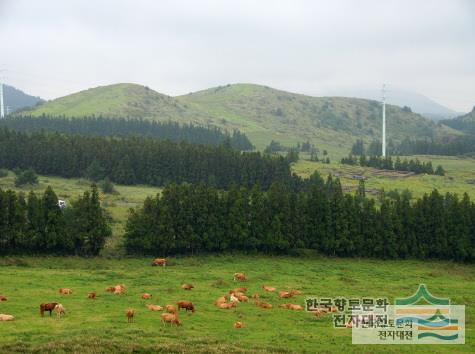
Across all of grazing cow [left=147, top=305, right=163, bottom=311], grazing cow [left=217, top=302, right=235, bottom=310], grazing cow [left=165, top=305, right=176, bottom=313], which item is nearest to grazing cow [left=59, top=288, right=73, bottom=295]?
grazing cow [left=147, top=305, right=163, bottom=311]

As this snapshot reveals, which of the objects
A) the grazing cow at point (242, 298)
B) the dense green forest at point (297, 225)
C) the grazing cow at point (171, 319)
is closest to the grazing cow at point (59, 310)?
the grazing cow at point (171, 319)

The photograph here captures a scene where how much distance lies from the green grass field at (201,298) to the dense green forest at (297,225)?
12.5 ft

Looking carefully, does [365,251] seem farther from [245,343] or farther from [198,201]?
[245,343]

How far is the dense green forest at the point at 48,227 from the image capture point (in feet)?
266

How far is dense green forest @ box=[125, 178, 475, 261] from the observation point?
91.9 m

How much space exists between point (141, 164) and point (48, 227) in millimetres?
84524

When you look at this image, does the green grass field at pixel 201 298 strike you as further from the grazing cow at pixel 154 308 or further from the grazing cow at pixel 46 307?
the grazing cow at pixel 154 308

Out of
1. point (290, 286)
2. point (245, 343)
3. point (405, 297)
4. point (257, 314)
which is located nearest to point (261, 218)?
point (290, 286)

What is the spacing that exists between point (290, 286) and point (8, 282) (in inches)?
1302

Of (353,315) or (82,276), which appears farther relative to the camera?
(82,276)

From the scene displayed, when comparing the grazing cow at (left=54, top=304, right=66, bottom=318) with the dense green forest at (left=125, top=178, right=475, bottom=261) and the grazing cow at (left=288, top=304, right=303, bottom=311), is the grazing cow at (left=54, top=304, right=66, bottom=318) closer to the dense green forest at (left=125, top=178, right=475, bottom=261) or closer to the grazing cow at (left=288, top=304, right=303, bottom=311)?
the grazing cow at (left=288, top=304, right=303, bottom=311)

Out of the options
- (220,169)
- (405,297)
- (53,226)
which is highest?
(220,169)

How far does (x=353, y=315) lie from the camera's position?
5022 cm

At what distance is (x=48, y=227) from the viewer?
83.3m
